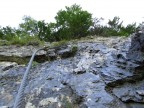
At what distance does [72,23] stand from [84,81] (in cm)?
579

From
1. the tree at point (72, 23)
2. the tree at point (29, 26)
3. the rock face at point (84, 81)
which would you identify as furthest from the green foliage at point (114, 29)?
the rock face at point (84, 81)

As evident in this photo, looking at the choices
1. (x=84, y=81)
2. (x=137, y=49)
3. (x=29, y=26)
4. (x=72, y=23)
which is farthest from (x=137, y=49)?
(x=29, y=26)

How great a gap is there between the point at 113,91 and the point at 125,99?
38cm

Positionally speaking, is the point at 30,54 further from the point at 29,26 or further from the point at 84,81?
the point at 29,26

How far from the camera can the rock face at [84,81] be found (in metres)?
5.30

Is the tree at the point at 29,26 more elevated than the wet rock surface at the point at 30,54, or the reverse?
the tree at the point at 29,26

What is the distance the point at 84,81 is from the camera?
231 inches

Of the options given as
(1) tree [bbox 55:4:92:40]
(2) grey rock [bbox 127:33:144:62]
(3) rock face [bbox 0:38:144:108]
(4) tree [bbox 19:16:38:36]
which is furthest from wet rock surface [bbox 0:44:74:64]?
(4) tree [bbox 19:16:38:36]

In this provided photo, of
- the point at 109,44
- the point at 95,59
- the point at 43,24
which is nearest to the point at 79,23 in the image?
the point at 43,24

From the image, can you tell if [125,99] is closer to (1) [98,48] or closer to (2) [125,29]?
(1) [98,48]

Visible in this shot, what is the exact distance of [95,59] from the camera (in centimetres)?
672

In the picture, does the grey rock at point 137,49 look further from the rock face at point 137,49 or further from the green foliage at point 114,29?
the green foliage at point 114,29

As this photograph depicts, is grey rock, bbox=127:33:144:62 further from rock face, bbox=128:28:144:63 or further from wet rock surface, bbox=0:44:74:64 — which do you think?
wet rock surface, bbox=0:44:74:64

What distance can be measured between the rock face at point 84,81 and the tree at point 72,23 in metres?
3.77
